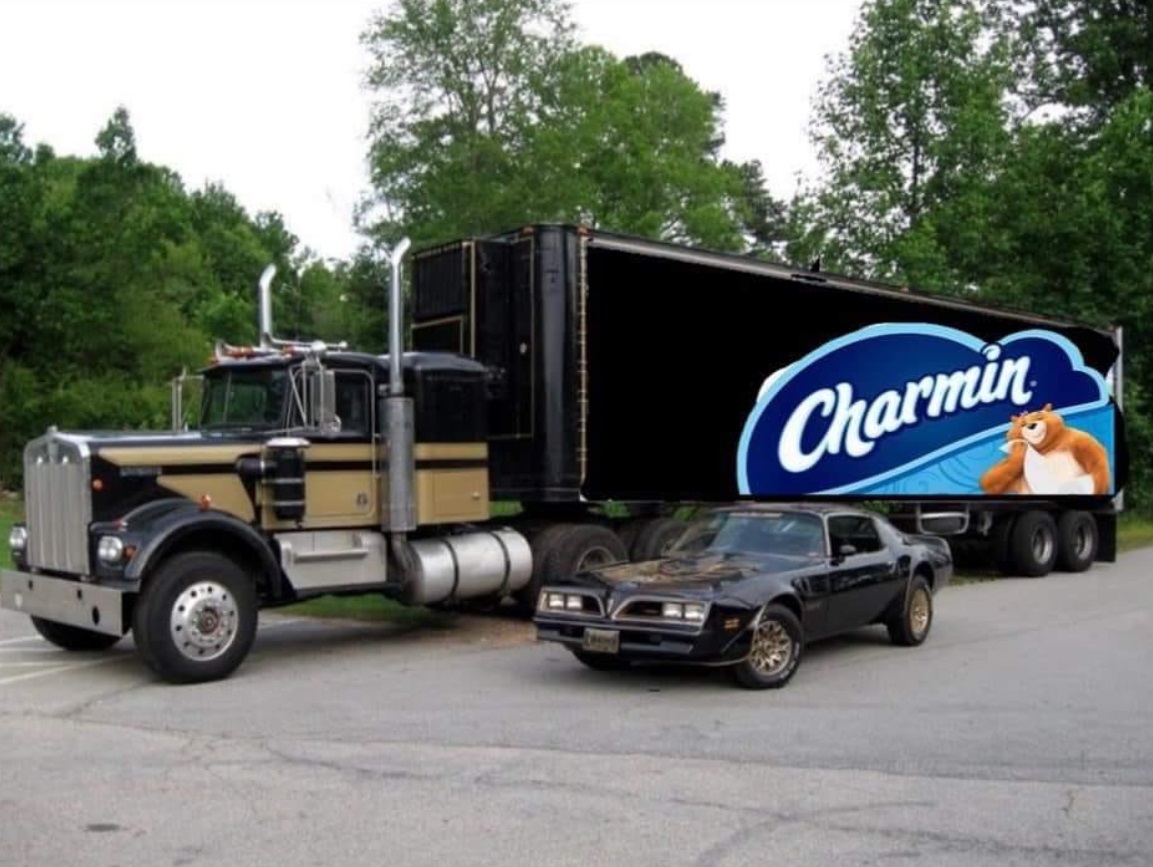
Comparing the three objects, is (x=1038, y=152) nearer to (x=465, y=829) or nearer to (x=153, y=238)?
(x=153, y=238)

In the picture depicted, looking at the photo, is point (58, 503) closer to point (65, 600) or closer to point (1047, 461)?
point (65, 600)

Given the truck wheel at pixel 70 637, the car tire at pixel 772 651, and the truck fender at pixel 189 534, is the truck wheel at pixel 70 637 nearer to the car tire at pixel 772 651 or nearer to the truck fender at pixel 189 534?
the truck fender at pixel 189 534

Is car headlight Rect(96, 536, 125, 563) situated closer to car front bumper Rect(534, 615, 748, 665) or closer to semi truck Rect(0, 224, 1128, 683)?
semi truck Rect(0, 224, 1128, 683)

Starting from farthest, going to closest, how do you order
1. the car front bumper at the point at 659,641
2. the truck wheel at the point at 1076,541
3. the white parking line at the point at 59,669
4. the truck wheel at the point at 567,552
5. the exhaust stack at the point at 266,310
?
the truck wheel at the point at 1076,541 < the truck wheel at the point at 567,552 < the exhaust stack at the point at 266,310 < the white parking line at the point at 59,669 < the car front bumper at the point at 659,641

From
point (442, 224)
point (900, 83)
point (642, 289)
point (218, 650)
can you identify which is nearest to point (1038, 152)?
point (900, 83)

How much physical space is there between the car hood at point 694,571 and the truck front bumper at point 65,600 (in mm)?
3599

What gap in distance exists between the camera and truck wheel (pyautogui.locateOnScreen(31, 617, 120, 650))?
1232 centimetres

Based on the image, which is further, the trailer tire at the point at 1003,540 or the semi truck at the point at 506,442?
the trailer tire at the point at 1003,540

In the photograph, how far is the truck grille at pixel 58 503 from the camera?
10906mm

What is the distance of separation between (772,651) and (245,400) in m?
5.23

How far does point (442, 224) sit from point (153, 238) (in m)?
8.67

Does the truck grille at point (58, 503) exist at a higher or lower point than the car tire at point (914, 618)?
higher

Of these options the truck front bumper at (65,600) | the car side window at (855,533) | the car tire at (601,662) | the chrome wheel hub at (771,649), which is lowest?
the car tire at (601,662)

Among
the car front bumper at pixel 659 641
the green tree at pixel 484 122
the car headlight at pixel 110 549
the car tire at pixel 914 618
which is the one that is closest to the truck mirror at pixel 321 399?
the car headlight at pixel 110 549
